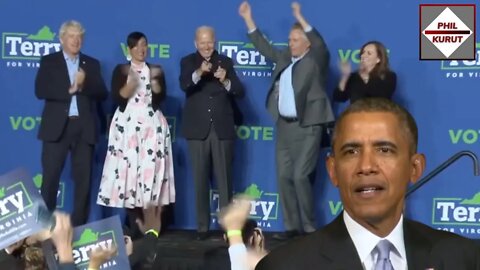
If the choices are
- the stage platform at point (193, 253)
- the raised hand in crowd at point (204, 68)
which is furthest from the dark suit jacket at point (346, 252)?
the raised hand in crowd at point (204, 68)

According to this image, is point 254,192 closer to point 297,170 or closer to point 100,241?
point 297,170

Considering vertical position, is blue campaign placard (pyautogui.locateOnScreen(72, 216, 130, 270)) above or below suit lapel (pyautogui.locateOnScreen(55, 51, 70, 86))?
below

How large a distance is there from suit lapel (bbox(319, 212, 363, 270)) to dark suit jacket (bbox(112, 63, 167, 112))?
20.9 feet

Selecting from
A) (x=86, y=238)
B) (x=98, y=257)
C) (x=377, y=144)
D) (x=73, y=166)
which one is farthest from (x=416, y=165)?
(x=73, y=166)

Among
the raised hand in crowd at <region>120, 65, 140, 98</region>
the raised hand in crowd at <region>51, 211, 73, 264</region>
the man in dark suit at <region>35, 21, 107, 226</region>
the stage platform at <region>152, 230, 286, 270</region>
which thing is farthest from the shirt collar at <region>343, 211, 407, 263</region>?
the man in dark suit at <region>35, 21, 107, 226</region>

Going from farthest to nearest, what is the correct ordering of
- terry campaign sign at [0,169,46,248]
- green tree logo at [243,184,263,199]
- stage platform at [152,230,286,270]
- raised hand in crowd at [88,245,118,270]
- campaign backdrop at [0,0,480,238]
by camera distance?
green tree logo at [243,184,263,199]
campaign backdrop at [0,0,480,238]
stage platform at [152,230,286,270]
terry campaign sign at [0,169,46,248]
raised hand in crowd at [88,245,118,270]

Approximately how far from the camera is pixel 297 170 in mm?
8609

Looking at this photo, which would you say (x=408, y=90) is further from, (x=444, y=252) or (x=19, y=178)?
(x=444, y=252)

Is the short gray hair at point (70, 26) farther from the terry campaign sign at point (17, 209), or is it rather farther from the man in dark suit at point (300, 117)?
the terry campaign sign at point (17, 209)

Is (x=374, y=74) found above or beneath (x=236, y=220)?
above

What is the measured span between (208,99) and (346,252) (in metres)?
6.45

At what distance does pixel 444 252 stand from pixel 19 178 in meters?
3.30

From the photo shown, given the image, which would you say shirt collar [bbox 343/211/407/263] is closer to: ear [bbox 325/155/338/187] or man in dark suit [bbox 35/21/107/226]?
ear [bbox 325/155/338/187]

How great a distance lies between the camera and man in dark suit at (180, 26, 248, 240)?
850 cm
